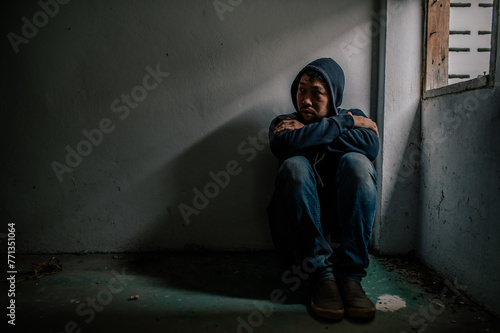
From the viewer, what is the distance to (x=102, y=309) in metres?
1.32

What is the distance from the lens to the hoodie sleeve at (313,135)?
1531mm

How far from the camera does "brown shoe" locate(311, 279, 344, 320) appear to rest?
4.00 feet

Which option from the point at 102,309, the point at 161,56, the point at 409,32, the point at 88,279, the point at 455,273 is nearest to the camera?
the point at 102,309

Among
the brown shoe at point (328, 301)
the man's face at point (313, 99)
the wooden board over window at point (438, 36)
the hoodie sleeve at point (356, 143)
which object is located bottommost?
the brown shoe at point (328, 301)

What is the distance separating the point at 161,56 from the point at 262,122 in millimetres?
774

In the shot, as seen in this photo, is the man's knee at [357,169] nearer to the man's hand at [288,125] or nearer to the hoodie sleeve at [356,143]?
the hoodie sleeve at [356,143]

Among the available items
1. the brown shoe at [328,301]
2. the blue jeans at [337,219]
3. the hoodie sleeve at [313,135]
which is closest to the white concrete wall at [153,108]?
the hoodie sleeve at [313,135]

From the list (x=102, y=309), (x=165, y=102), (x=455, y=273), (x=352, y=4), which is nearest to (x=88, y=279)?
(x=102, y=309)

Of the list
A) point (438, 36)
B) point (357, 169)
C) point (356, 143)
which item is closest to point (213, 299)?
point (357, 169)

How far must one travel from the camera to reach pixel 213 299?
4.61 ft

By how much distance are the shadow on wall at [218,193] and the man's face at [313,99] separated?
14.0 inches

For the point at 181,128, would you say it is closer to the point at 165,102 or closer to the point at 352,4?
the point at 165,102

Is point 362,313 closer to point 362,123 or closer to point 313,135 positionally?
point 313,135

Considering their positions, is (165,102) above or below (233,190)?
above
